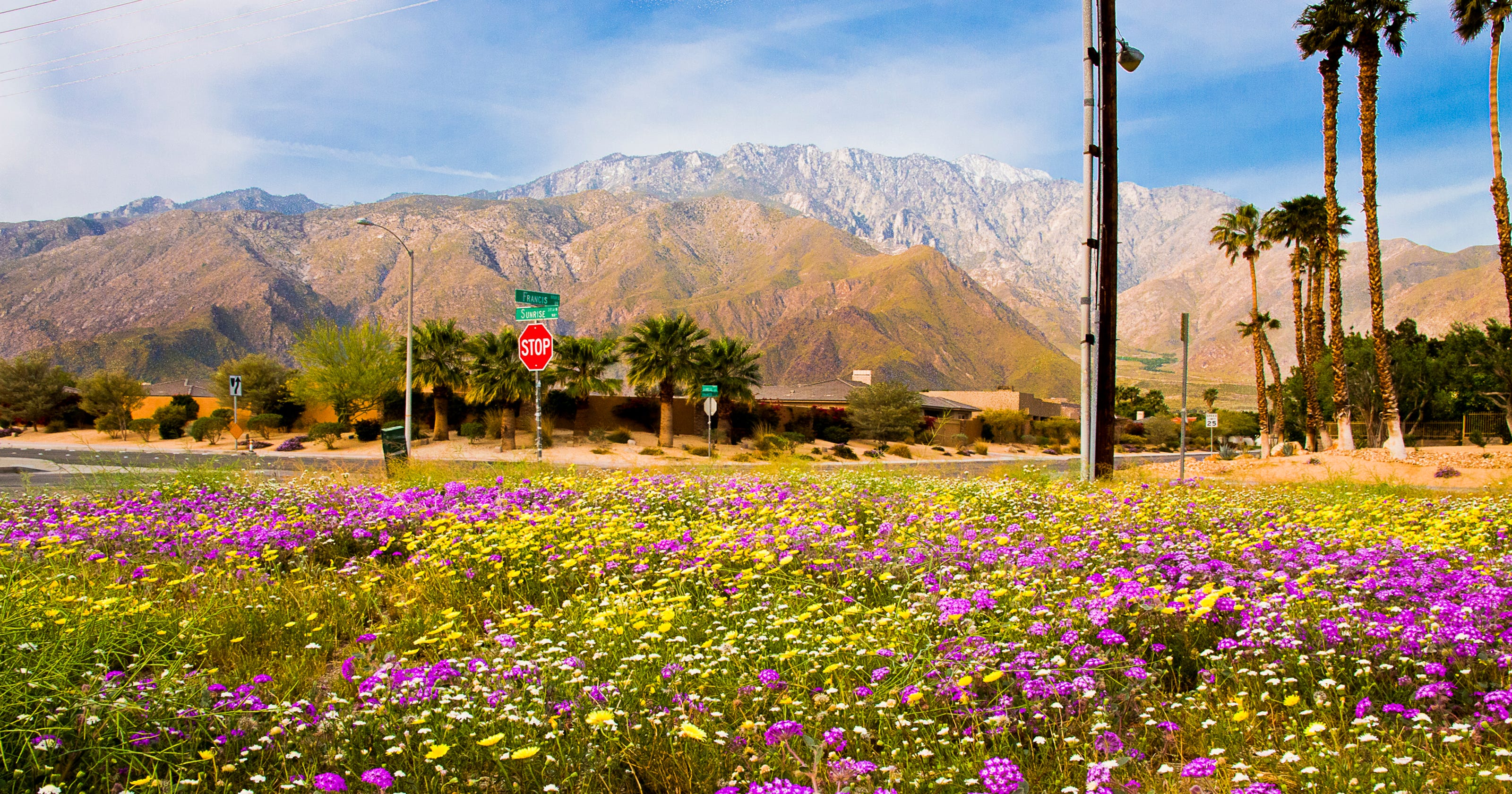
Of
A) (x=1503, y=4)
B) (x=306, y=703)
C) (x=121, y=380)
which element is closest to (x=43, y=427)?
(x=121, y=380)

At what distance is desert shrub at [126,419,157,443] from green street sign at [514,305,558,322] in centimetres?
3819

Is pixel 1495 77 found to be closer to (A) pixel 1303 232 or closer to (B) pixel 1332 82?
(B) pixel 1332 82

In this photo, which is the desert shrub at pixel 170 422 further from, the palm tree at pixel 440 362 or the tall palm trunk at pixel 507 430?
the tall palm trunk at pixel 507 430

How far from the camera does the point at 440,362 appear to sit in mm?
42594

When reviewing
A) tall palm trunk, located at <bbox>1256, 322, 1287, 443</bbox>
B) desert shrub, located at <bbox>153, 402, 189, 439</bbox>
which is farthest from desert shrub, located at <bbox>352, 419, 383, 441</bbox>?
tall palm trunk, located at <bbox>1256, 322, 1287, 443</bbox>

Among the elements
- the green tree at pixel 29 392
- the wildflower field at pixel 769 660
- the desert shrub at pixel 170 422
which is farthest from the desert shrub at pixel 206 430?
the wildflower field at pixel 769 660

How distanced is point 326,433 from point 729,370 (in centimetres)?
2023

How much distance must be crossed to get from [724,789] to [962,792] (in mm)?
858

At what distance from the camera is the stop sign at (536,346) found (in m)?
19.5

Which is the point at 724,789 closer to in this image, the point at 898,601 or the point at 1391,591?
the point at 898,601

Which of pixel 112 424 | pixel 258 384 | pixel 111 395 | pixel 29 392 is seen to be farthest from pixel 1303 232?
pixel 29 392

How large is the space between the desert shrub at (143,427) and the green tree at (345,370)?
27.1 feet

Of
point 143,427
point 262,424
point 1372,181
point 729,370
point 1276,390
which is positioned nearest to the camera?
point 1372,181

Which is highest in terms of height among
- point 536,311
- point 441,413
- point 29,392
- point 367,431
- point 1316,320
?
point 1316,320
